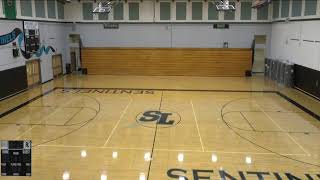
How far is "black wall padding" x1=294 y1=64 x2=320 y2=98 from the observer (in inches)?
643

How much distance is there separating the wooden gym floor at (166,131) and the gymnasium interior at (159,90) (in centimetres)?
5

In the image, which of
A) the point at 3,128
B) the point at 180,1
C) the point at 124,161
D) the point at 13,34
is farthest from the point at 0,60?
the point at 180,1

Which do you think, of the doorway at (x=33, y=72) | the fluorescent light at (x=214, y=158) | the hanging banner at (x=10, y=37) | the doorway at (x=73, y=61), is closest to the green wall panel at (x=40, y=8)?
the hanging banner at (x=10, y=37)

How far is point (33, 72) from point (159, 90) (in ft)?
26.1

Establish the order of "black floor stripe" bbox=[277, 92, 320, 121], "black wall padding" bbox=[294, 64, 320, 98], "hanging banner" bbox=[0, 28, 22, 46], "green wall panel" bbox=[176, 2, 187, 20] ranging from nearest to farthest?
"black floor stripe" bbox=[277, 92, 320, 121]
"hanging banner" bbox=[0, 28, 22, 46]
"black wall padding" bbox=[294, 64, 320, 98]
"green wall panel" bbox=[176, 2, 187, 20]

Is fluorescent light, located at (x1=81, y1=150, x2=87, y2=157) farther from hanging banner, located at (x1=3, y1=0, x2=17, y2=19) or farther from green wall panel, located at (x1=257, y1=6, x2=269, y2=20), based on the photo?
green wall panel, located at (x1=257, y1=6, x2=269, y2=20)

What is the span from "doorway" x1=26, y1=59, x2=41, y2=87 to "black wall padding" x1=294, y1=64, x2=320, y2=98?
52.4 ft

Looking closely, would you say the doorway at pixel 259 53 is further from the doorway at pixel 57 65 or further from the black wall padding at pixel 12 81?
the black wall padding at pixel 12 81

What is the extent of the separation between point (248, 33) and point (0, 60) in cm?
1751

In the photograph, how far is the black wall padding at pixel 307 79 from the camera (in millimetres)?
16344

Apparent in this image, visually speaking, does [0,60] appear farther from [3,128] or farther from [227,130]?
[227,130]

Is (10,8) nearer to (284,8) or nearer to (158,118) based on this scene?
(158,118)

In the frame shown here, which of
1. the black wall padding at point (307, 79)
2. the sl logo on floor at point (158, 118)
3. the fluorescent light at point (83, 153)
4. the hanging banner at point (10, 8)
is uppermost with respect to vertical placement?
the hanging banner at point (10, 8)
